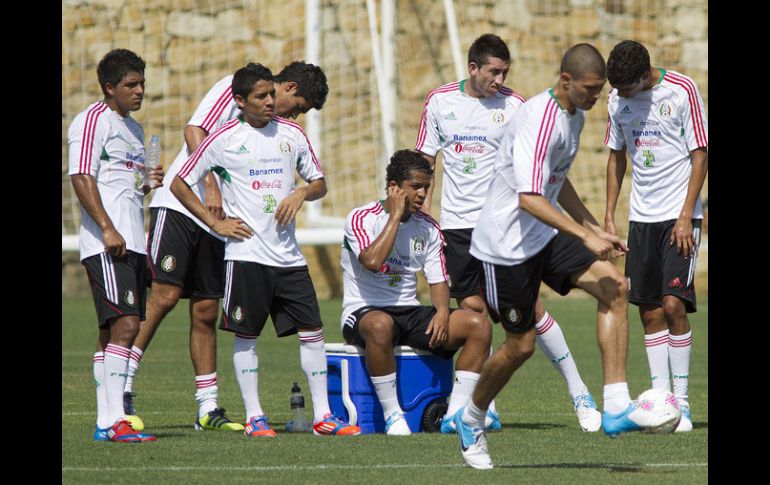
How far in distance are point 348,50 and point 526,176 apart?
1242 centimetres

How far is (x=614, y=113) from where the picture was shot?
7.82 m

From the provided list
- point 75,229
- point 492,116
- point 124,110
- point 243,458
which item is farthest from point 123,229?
point 75,229

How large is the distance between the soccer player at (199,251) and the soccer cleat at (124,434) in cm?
80

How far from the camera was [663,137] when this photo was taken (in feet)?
25.2

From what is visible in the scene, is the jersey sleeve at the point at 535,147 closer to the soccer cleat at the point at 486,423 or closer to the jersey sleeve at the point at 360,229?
the jersey sleeve at the point at 360,229

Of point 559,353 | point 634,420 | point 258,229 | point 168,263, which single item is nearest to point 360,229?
point 258,229

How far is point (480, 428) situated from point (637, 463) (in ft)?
2.46

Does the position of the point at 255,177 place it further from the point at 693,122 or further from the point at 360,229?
the point at 693,122

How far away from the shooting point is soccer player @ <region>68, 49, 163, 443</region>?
709 cm

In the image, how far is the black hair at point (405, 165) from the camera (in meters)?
7.56

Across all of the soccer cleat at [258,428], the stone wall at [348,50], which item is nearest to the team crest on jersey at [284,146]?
the soccer cleat at [258,428]

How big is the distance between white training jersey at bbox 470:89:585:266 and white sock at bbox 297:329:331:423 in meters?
1.62

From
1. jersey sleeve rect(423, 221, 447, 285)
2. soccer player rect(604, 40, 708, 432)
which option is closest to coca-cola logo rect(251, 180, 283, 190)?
jersey sleeve rect(423, 221, 447, 285)

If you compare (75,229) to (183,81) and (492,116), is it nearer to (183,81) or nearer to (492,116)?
(183,81)
